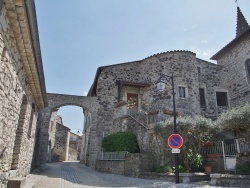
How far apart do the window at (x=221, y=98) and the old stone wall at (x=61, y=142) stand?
19.2 metres

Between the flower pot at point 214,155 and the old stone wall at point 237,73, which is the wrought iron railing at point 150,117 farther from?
the old stone wall at point 237,73

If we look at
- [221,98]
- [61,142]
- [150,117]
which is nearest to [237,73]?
[221,98]

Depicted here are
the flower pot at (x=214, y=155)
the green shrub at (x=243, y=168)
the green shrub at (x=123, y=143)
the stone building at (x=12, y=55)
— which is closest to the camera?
the stone building at (x=12, y=55)

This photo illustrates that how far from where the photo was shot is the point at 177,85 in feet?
52.6

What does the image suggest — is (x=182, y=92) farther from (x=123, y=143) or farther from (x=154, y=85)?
(x=123, y=143)

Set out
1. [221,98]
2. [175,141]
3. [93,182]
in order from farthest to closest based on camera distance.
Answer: [221,98]
[93,182]
[175,141]

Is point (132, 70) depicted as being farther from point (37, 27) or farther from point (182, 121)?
point (37, 27)

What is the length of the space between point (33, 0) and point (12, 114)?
2.44 metres

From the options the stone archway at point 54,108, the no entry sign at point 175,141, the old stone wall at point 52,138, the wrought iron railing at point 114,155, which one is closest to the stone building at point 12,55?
the no entry sign at point 175,141

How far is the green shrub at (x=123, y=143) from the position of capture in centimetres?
1234

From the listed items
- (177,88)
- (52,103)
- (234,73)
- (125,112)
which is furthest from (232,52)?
(52,103)

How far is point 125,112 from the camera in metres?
14.7

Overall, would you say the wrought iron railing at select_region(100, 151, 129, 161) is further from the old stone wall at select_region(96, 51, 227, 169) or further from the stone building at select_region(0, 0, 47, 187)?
the stone building at select_region(0, 0, 47, 187)

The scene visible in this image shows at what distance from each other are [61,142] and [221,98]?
2005 centimetres
